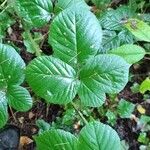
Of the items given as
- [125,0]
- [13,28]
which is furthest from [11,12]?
[125,0]

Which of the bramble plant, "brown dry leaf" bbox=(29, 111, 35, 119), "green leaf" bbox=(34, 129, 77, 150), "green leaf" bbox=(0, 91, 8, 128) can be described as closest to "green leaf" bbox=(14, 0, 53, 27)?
the bramble plant

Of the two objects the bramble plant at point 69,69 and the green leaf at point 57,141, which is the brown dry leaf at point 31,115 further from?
the green leaf at point 57,141

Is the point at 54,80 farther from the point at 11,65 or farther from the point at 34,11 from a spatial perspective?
the point at 34,11

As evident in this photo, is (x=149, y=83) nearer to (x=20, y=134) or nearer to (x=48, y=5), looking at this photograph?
(x=48, y=5)

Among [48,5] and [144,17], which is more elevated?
[48,5]

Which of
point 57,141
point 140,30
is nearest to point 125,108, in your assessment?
point 140,30
